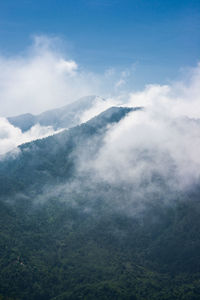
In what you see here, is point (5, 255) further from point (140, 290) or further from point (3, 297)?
point (140, 290)

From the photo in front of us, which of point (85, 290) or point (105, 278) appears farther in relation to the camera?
point (105, 278)

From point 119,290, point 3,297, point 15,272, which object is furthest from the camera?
point 15,272

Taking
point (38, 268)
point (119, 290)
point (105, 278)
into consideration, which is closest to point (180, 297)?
point (119, 290)

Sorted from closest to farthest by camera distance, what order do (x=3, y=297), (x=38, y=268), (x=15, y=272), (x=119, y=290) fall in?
(x=3, y=297) < (x=119, y=290) < (x=15, y=272) < (x=38, y=268)

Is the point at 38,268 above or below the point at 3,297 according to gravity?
above

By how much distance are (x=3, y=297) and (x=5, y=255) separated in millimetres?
41411

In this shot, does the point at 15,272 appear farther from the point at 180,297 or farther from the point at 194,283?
the point at 194,283

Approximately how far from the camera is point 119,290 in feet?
568

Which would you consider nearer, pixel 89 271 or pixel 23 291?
pixel 23 291

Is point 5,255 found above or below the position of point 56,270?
above

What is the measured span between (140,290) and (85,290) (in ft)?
128

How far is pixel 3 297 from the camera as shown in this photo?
161000mm

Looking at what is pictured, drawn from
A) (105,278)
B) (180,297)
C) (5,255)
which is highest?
(5,255)

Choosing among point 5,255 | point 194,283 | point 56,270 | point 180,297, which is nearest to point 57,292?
point 56,270
